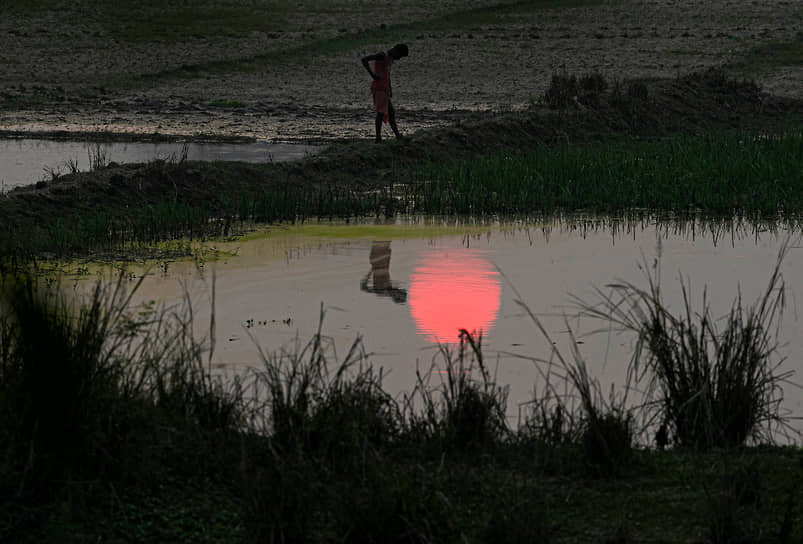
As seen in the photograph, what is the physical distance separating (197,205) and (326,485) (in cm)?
773

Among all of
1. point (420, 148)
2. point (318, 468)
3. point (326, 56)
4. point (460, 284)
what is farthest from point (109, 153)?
point (326, 56)

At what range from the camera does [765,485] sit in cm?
410

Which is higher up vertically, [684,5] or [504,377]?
[684,5]

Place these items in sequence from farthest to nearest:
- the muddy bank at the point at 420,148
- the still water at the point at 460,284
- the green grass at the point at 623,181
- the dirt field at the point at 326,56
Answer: the dirt field at the point at 326,56
the green grass at the point at 623,181
the muddy bank at the point at 420,148
the still water at the point at 460,284

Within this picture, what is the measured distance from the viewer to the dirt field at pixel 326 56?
23.5 m

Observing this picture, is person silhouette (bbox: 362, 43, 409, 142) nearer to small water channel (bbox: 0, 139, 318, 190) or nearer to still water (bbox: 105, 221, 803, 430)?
small water channel (bbox: 0, 139, 318, 190)

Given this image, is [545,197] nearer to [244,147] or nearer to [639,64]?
[244,147]

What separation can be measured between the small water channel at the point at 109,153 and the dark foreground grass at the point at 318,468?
395 inches

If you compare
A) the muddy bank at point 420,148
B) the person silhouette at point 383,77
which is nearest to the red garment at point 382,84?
the person silhouette at point 383,77

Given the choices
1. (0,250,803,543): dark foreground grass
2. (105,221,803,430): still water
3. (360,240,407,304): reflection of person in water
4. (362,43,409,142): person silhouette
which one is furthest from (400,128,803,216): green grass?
(0,250,803,543): dark foreground grass

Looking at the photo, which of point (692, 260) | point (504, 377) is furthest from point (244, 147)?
point (504, 377)

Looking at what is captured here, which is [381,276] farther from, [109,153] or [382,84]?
[109,153]

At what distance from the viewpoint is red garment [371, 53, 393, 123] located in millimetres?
14602

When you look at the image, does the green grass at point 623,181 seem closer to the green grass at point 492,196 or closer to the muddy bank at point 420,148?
the green grass at point 492,196
